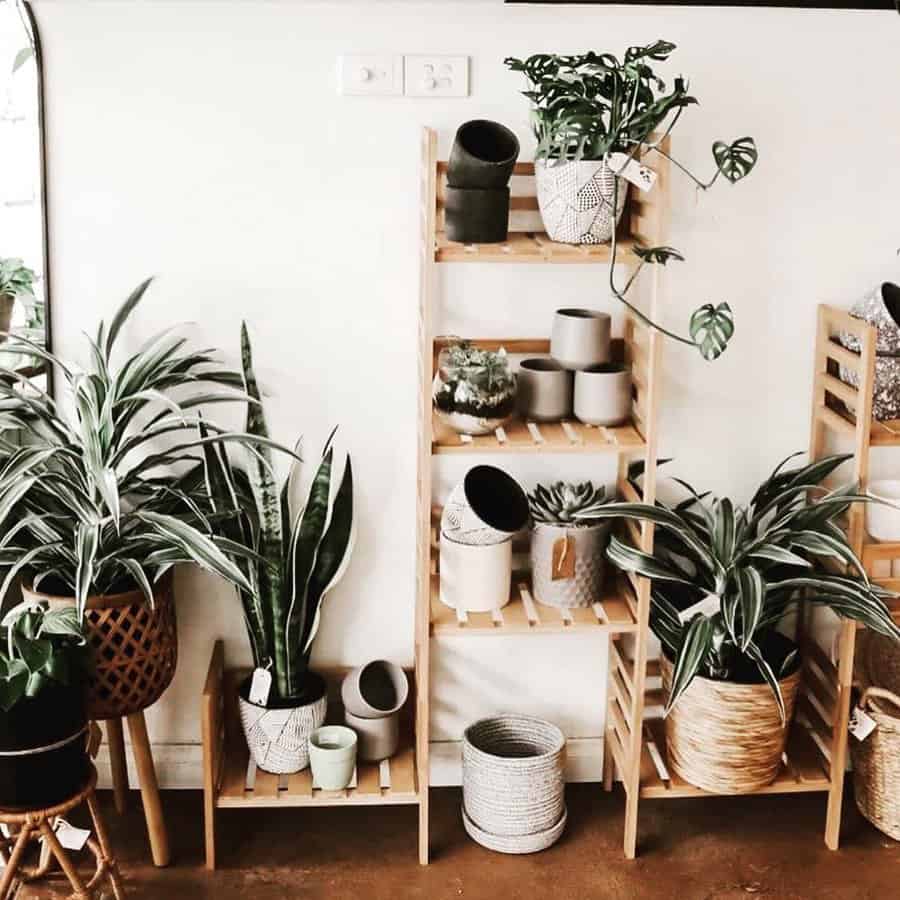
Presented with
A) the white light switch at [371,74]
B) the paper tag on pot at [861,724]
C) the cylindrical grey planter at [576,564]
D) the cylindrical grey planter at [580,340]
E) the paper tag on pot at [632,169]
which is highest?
the white light switch at [371,74]

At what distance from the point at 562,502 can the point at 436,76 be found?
96 cm

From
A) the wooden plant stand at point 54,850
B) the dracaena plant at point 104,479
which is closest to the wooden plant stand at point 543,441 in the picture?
the dracaena plant at point 104,479

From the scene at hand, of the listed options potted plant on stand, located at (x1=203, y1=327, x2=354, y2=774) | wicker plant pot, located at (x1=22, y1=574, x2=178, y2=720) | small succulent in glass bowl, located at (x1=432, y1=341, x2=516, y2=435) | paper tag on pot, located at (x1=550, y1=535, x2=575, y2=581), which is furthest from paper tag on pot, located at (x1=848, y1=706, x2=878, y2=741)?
wicker plant pot, located at (x1=22, y1=574, x2=178, y2=720)

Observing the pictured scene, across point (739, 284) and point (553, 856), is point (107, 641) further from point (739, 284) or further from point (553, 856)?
point (739, 284)

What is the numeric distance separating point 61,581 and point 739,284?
162cm

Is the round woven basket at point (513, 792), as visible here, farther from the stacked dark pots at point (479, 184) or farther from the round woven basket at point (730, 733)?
the stacked dark pots at point (479, 184)

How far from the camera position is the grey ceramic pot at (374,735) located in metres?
3.00

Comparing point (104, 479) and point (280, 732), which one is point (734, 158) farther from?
point (280, 732)

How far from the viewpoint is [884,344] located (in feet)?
9.30

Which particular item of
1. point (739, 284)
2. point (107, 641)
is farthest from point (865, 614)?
point (107, 641)

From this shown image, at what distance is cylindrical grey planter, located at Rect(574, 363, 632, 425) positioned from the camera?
9.11 ft

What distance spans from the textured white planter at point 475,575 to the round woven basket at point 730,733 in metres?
0.47

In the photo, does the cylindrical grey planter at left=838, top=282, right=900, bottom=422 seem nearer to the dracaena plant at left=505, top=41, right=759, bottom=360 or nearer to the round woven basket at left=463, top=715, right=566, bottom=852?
the dracaena plant at left=505, top=41, right=759, bottom=360

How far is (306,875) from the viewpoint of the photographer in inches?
114
